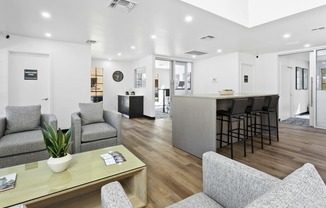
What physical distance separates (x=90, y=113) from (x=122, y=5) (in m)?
2.06

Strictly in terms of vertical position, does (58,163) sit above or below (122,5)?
below

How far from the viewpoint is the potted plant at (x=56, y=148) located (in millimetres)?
1625

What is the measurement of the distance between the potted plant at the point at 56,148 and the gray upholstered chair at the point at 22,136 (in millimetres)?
1148

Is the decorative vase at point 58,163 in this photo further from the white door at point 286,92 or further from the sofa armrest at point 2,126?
the white door at point 286,92

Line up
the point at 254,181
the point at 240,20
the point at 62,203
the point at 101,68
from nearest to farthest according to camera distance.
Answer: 1. the point at 254,181
2. the point at 62,203
3. the point at 240,20
4. the point at 101,68

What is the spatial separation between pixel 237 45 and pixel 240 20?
1.94 m

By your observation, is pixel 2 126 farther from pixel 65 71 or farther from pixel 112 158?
pixel 65 71

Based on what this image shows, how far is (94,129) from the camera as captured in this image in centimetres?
308

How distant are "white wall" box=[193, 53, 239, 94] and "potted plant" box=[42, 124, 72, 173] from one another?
237 inches

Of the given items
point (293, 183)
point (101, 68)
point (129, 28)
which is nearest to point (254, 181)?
point (293, 183)

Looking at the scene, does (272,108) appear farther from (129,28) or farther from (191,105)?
(129,28)

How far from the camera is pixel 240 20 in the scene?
3533 millimetres

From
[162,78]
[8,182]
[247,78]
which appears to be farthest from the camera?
[162,78]

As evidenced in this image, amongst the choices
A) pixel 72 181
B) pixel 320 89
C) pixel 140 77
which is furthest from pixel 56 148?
pixel 320 89
